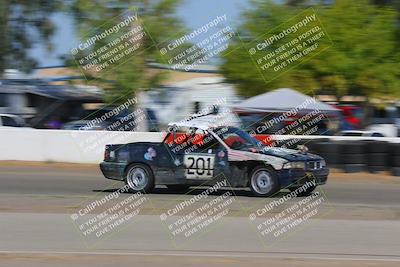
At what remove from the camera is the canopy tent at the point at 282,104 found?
96.9ft

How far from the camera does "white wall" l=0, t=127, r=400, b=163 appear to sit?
23.5 m

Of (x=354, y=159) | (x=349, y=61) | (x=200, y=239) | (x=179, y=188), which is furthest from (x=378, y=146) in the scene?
(x=349, y=61)

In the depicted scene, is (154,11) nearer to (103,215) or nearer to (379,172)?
(379,172)

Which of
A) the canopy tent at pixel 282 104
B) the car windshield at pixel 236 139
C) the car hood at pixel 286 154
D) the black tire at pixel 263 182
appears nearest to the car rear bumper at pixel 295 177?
the black tire at pixel 263 182

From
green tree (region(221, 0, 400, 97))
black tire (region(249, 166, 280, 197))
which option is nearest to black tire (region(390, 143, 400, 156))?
black tire (region(249, 166, 280, 197))

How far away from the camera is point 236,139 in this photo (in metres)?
15.1

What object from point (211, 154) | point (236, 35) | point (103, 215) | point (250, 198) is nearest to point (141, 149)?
point (211, 154)

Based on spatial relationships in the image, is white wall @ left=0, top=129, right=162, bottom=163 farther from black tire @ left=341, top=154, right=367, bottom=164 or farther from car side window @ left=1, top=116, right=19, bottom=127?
car side window @ left=1, top=116, right=19, bottom=127

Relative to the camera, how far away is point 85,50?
30.4 metres

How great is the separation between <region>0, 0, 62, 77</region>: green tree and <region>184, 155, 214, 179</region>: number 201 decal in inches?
775

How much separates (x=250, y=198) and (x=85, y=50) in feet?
57.0

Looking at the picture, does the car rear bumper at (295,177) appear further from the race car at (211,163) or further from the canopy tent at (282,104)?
the canopy tent at (282,104)

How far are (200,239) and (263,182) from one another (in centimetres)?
523

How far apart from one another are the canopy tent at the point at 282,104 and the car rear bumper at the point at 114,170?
48.4ft
